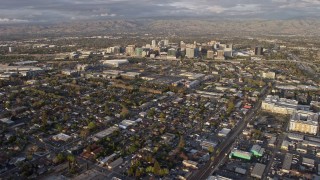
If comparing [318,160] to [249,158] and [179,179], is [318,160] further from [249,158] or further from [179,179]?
[179,179]

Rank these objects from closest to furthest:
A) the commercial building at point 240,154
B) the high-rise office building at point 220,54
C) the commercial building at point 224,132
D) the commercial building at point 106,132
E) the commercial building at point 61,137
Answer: the commercial building at point 240,154 < the commercial building at point 61,137 < the commercial building at point 106,132 < the commercial building at point 224,132 < the high-rise office building at point 220,54

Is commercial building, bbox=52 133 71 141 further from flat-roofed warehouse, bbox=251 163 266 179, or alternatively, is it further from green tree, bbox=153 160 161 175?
flat-roofed warehouse, bbox=251 163 266 179

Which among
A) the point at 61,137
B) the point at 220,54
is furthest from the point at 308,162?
the point at 220,54

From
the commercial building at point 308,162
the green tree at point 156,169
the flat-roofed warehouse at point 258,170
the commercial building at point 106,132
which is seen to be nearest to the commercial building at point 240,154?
the flat-roofed warehouse at point 258,170

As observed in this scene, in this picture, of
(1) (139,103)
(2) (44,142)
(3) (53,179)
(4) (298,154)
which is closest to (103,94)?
(1) (139,103)

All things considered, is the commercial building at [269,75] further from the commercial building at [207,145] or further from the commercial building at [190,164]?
the commercial building at [190,164]

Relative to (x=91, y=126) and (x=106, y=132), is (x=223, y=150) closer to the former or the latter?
(x=106, y=132)
